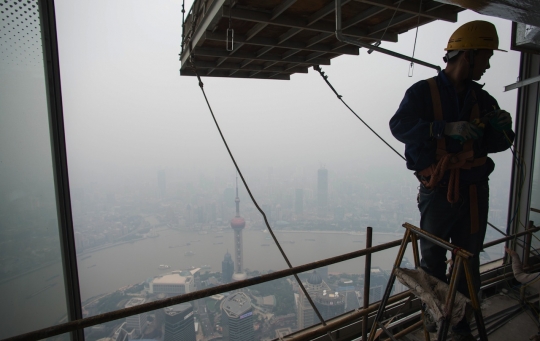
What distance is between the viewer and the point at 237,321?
387 centimetres

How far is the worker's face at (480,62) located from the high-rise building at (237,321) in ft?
12.9

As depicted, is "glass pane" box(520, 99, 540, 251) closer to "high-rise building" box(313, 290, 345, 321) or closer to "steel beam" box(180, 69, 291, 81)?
"high-rise building" box(313, 290, 345, 321)

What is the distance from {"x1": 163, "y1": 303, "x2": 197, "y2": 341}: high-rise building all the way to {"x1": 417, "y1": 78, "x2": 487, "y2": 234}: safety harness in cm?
340

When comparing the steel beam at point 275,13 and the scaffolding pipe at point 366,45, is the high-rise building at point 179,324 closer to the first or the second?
the steel beam at point 275,13

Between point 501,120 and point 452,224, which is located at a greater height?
point 501,120

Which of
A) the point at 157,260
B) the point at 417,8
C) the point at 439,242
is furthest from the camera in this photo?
the point at 157,260

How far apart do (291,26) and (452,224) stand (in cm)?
212

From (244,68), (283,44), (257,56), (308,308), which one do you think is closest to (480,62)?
(283,44)

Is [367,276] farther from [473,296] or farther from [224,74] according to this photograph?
[224,74]

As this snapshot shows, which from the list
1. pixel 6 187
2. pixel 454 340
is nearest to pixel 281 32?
pixel 6 187

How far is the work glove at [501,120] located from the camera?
4.91ft

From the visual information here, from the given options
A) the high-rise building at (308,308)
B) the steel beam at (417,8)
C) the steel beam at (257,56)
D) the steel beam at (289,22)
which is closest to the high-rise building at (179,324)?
the high-rise building at (308,308)

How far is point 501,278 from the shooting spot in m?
2.99

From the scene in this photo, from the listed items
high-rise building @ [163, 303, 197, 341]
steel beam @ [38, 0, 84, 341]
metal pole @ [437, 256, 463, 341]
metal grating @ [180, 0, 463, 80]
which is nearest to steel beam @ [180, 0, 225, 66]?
metal grating @ [180, 0, 463, 80]
